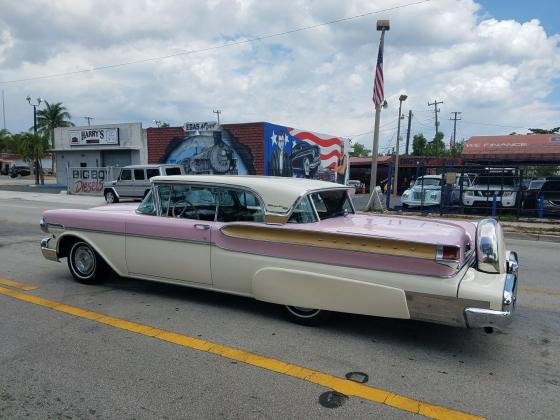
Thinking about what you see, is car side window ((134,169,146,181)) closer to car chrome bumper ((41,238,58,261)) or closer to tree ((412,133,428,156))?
car chrome bumper ((41,238,58,261))

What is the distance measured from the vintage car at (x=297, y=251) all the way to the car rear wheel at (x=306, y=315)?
0.01 meters

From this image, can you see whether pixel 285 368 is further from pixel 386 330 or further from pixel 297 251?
pixel 386 330

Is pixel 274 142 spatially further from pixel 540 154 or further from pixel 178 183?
pixel 178 183

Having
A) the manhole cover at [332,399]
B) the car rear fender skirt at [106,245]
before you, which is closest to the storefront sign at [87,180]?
the car rear fender skirt at [106,245]

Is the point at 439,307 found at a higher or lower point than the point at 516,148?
lower

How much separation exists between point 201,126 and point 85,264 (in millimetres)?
21389

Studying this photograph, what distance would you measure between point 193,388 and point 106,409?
57 centimetres

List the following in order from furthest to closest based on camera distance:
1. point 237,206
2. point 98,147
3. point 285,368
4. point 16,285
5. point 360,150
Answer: point 360,150 → point 98,147 → point 16,285 → point 237,206 → point 285,368

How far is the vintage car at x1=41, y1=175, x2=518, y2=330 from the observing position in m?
3.80

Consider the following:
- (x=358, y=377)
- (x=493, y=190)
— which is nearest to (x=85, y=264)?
(x=358, y=377)

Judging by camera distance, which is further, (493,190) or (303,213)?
(493,190)

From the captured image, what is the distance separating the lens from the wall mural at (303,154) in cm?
2575

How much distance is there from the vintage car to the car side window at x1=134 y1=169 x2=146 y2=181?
16.5 m

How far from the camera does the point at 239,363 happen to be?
3682 millimetres
